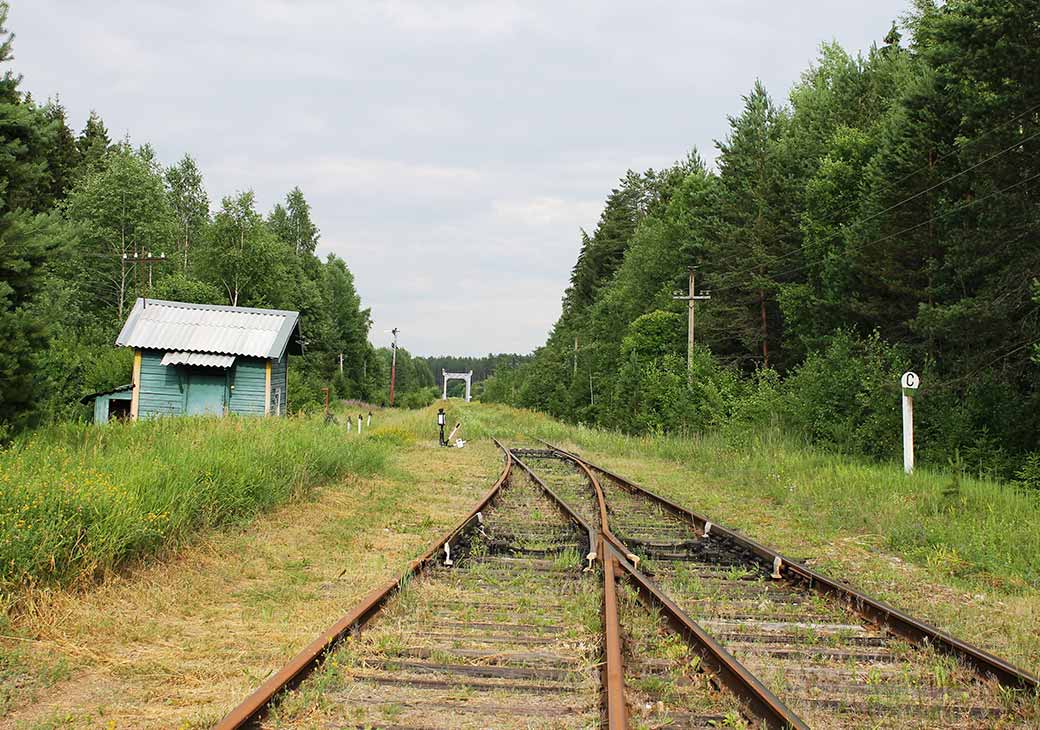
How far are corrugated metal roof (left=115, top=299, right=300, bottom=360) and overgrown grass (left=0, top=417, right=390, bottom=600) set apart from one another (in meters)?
9.21

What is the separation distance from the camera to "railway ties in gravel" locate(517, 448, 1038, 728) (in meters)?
3.99

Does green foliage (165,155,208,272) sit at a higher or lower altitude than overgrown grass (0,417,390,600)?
higher

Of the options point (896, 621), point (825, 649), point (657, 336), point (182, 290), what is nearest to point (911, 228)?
point (657, 336)

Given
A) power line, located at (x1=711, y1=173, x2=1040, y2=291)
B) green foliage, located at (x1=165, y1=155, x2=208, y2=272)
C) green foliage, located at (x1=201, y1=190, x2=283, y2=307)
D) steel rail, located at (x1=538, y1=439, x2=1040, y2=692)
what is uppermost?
green foliage, located at (x1=165, y1=155, x2=208, y2=272)

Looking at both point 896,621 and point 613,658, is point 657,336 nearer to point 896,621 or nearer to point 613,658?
point 896,621

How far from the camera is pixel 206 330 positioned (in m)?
21.9

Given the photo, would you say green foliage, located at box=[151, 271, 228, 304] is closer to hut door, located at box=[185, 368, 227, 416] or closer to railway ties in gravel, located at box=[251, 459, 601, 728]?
hut door, located at box=[185, 368, 227, 416]

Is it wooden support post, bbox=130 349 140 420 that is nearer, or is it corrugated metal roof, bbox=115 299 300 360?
corrugated metal roof, bbox=115 299 300 360

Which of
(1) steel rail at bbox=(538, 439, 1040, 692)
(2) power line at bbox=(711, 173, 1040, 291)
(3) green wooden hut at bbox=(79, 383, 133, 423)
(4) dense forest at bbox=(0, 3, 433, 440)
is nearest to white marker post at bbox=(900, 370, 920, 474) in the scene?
(2) power line at bbox=(711, 173, 1040, 291)

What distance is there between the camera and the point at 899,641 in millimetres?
5227

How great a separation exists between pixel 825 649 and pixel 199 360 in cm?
1946

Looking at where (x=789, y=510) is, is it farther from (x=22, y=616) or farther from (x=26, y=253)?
(x=26, y=253)

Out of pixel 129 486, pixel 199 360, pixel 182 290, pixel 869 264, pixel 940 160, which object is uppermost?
pixel 940 160

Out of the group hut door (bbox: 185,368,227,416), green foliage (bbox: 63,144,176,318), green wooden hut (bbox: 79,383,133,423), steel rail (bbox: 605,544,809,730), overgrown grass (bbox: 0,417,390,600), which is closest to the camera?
steel rail (bbox: 605,544,809,730)
